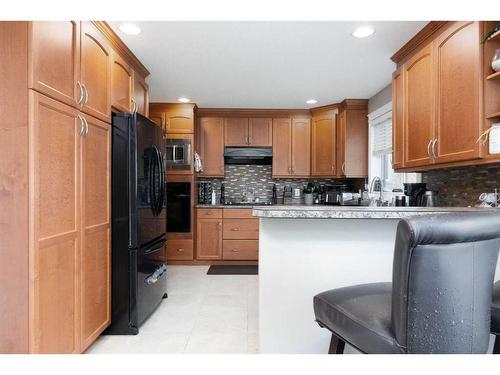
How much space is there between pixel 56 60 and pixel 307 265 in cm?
167

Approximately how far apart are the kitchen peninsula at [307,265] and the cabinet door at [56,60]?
125 cm

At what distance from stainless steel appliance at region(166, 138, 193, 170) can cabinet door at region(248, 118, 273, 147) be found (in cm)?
98

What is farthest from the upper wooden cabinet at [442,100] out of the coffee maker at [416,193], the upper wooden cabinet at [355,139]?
the upper wooden cabinet at [355,139]

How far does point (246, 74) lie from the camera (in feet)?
9.41

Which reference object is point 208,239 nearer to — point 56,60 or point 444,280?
point 56,60

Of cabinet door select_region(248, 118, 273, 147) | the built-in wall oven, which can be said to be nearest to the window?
cabinet door select_region(248, 118, 273, 147)

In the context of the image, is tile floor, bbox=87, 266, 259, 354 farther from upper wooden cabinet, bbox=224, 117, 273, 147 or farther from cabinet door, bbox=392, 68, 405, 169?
upper wooden cabinet, bbox=224, 117, 273, 147

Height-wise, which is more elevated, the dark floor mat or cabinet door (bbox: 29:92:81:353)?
cabinet door (bbox: 29:92:81:353)

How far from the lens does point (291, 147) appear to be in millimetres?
4332

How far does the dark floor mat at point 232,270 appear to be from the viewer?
12.1 feet

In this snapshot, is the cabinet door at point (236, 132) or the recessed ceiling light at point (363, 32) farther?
the cabinet door at point (236, 132)

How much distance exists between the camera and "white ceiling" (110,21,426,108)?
79.4 inches

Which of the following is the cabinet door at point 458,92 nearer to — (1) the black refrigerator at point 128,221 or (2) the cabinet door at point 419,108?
(2) the cabinet door at point 419,108

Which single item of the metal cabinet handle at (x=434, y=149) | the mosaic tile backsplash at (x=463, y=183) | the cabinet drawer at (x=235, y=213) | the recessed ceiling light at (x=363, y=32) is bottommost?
the cabinet drawer at (x=235, y=213)
